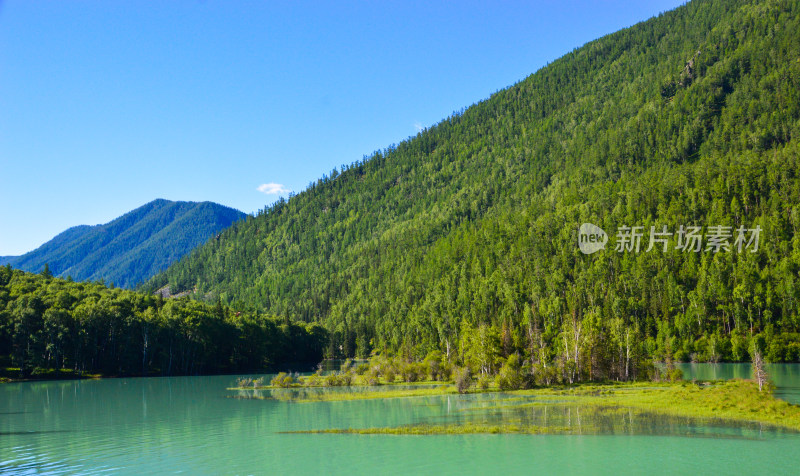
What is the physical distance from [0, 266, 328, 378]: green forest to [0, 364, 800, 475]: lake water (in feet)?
240

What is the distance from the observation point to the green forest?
13112 centimetres

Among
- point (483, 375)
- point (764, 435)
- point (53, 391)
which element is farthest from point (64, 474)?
point (53, 391)

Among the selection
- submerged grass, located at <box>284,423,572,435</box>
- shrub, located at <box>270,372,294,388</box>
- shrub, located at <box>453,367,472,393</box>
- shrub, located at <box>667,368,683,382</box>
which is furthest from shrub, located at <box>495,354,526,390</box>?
shrub, located at <box>270,372,294,388</box>

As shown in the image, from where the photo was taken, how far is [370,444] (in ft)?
142

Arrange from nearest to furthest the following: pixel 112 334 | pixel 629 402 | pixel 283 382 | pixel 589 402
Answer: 1. pixel 629 402
2. pixel 589 402
3. pixel 283 382
4. pixel 112 334

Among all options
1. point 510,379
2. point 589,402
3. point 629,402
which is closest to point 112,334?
point 510,379

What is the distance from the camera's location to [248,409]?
69125 millimetres

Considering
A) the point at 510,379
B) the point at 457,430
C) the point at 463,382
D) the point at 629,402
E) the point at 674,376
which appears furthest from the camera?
the point at 674,376

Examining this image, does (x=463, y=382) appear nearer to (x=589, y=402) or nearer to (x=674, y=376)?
(x=589, y=402)

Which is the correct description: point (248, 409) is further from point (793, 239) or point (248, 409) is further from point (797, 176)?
point (797, 176)

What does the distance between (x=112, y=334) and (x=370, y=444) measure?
123307mm

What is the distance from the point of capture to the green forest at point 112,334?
13112cm

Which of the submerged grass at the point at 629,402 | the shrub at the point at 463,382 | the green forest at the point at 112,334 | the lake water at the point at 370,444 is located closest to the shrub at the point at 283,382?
the submerged grass at the point at 629,402

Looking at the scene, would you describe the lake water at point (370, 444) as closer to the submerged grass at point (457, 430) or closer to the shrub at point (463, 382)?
the submerged grass at point (457, 430)
